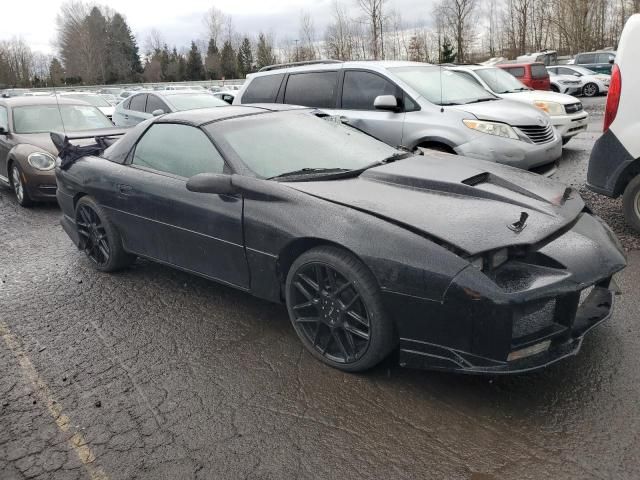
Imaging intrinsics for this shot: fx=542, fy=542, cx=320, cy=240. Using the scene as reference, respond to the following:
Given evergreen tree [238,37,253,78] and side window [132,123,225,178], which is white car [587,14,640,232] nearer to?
side window [132,123,225,178]

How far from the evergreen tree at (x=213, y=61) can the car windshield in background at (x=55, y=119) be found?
191ft

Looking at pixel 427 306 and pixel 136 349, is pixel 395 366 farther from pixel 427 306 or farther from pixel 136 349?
pixel 136 349

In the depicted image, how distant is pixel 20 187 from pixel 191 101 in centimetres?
382

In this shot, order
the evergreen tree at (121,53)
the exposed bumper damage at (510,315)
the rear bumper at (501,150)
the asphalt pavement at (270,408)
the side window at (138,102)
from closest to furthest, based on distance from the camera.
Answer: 1. the asphalt pavement at (270,408)
2. the exposed bumper damage at (510,315)
3. the rear bumper at (501,150)
4. the side window at (138,102)
5. the evergreen tree at (121,53)

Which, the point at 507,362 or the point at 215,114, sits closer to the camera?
the point at 507,362

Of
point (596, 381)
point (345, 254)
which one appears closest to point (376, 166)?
point (345, 254)

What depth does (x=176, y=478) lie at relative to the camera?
92.8 inches

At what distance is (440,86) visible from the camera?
7336 mm

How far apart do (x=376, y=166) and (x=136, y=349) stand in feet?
6.55

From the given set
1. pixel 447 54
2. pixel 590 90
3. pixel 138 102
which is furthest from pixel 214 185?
pixel 447 54

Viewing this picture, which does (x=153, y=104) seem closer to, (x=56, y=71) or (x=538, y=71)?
(x=538, y=71)

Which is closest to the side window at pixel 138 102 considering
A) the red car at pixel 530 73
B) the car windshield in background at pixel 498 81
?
the car windshield in background at pixel 498 81

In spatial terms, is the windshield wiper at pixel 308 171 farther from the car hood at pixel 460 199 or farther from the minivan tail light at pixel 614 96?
the minivan tail light at pixel 614 96

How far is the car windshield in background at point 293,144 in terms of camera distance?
364 cm
